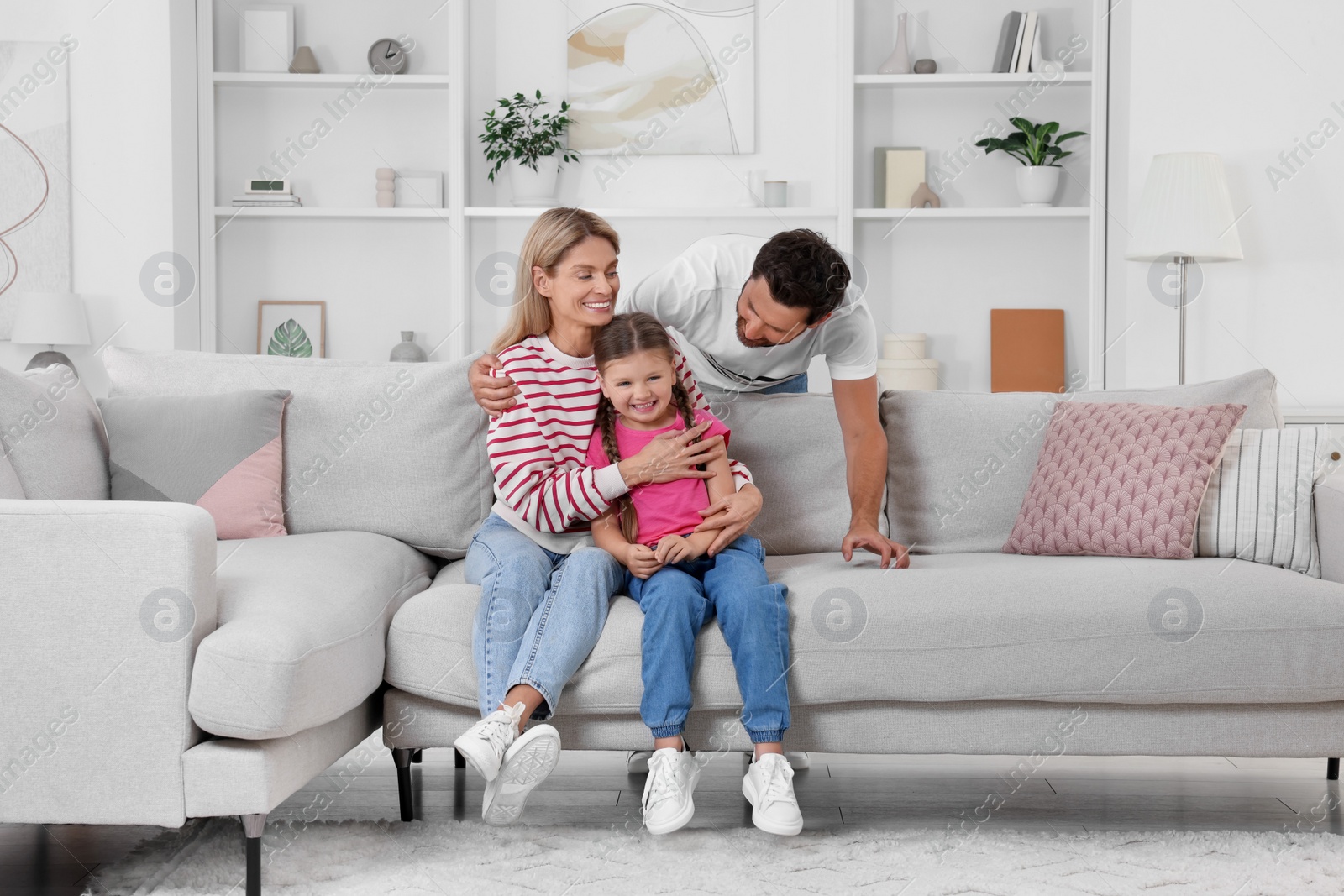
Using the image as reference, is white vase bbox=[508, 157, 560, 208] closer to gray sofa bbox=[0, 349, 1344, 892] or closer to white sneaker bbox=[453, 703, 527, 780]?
gray sofa bbox=[0, 349, 1344, 892]

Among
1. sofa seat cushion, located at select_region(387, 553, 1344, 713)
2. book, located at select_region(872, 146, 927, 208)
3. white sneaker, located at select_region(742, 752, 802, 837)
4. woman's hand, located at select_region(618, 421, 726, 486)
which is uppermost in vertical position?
book, located at select_region(872, 146, 927, 208)

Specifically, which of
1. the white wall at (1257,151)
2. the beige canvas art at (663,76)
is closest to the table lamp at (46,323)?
the beige canvas art at (663,76)

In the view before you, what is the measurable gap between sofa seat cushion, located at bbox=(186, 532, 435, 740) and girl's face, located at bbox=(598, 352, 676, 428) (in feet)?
1.66

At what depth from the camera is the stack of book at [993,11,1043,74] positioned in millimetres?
3859

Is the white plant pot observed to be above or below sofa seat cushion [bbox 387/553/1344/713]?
above

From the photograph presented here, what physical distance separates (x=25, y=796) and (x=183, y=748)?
8.8 inches

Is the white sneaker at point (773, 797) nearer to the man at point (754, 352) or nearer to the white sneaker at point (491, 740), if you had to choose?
the white sneaker at point (491, 740)

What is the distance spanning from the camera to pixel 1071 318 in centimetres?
404

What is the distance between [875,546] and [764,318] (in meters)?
0.47

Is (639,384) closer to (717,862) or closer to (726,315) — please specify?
(726,315)

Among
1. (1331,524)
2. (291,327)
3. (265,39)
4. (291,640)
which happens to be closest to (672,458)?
(291,640)

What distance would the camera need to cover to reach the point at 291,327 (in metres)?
4.08

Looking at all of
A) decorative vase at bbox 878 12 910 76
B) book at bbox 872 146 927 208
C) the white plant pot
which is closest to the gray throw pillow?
book at bbox 872 146 927 208

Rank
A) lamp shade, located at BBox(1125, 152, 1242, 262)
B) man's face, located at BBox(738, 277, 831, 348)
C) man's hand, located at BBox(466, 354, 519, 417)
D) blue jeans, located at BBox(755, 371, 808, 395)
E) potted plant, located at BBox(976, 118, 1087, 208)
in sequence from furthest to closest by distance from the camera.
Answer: potted plant, located at BBox(976, 118, 1087, 208), lamp shade, located at BBox(1125, 152, 1242, 262), blue jeans, located at BBox(755, 371, 808, 395), man's hand, located at BBox(466, 354, 519, 417), man's face, located at BBox(738, 277, 831, 348)
